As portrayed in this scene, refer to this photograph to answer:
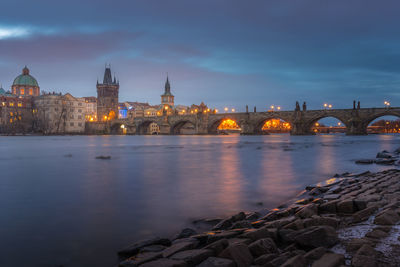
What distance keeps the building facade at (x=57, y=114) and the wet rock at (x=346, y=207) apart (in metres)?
99.8

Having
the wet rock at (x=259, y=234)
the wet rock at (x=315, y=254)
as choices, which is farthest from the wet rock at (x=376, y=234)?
the wet rock at (x=259, y=234)

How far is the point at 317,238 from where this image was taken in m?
3.35

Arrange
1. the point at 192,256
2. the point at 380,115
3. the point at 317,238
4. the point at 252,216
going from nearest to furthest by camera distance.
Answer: the point at 192,256, the point at 317,238, the point at 252,216, the point at 380,115

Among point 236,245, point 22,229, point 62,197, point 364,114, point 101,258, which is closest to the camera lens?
point 236,245

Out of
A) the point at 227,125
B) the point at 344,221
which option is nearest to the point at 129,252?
the point at 344,221

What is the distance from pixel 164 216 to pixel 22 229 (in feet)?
7.32

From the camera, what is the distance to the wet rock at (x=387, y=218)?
3.81 m

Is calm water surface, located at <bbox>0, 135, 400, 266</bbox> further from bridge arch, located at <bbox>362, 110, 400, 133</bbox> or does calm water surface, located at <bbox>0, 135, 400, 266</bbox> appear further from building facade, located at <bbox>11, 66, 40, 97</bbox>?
building facade, located at <bbox>11, 66, 40, 97</bbox>

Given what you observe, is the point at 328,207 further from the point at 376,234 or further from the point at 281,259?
the point at 281,259

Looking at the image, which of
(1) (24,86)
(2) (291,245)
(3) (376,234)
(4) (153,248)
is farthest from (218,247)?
(1) (24,86)

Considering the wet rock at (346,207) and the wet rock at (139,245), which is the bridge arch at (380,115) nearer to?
the wet rock at (346,207)

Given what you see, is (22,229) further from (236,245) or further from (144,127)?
(144,127)

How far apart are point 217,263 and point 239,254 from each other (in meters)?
0.25

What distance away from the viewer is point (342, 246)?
3.28 meters
